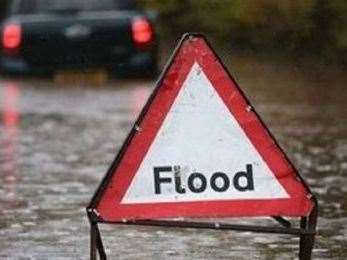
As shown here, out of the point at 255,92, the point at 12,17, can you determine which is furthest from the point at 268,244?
the point at 12,17

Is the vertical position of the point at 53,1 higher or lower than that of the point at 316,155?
higher

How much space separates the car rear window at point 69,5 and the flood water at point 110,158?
1.01 m

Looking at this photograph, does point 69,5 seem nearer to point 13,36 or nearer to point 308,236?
point 13,36

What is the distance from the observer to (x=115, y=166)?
24.6ft

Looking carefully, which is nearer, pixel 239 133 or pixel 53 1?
pixel 239 133

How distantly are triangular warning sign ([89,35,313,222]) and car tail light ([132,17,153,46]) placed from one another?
16239 mm

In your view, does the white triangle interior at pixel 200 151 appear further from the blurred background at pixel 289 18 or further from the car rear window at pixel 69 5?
the car rear window at pixel 69 5

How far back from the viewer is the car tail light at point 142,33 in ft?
78.2

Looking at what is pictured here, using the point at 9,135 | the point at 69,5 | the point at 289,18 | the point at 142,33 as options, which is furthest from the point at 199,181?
the point at 69,5

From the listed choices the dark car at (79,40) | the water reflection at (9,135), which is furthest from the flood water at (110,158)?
the dark car at (79,40)

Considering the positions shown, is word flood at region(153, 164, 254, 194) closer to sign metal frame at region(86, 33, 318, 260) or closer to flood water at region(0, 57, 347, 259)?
sign metal frame at region(86, 33, 318, 260)

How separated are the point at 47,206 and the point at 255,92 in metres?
10.8

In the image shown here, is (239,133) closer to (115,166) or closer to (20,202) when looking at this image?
(115,166)

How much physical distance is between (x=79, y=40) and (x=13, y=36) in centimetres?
93
